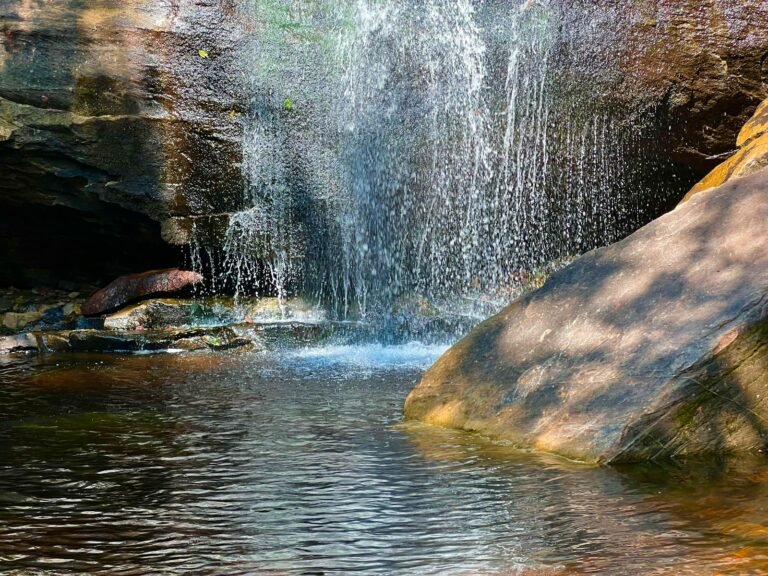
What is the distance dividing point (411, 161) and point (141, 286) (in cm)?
326

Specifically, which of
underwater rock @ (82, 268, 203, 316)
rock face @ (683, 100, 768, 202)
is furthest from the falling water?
rock face @ (683, 100, 768, 202)

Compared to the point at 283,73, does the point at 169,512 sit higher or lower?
lower

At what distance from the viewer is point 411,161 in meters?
10.6

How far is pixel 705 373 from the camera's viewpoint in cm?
417

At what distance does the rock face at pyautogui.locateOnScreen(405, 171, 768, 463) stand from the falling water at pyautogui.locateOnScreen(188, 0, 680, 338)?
513 cm

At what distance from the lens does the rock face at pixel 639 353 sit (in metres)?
4.18

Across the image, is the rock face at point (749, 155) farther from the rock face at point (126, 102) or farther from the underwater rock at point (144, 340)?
the rock face at point (126, 102)

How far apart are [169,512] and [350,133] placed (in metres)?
7.28

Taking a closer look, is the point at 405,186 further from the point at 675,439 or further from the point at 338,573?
the point at 338,573

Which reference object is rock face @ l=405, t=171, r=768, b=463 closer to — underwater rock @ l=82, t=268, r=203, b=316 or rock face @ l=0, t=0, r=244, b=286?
underwater rock @ l=82, t=268, r=203, b=316

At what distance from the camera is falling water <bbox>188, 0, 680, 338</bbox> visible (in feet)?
34.2

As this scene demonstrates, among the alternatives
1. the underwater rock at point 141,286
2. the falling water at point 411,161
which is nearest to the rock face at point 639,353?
the falling water at point 411,161

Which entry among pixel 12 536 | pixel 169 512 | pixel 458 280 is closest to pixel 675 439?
pixel 169 512

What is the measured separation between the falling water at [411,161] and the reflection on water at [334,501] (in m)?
4.79
